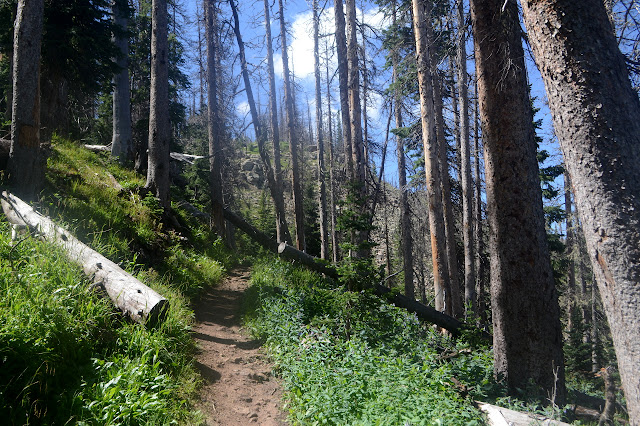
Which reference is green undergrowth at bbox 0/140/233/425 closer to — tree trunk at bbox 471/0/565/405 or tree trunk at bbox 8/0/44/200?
tree trunk at bbox 8/0/44/200

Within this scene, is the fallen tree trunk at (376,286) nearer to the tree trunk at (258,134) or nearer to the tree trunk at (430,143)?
the tree trunk at (430,143)

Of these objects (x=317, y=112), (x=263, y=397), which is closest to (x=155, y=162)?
(x=263, y=397)

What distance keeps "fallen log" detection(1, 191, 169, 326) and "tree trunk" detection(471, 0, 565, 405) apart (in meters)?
4.28

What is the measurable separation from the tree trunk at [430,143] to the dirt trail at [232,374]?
5726 millimetres

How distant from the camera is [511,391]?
4.30 m

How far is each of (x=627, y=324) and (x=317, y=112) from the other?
2555 cm

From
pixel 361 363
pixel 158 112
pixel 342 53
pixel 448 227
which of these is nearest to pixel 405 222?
pixel 448 227

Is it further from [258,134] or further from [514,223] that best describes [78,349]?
[258,134]

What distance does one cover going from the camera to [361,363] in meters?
4.00

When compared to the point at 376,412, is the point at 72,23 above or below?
above

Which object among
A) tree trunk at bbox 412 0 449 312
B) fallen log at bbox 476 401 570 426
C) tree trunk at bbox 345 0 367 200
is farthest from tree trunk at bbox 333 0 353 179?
fallen log at bbox 476 401 570 426

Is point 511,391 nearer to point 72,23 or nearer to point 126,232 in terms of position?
point 126,232

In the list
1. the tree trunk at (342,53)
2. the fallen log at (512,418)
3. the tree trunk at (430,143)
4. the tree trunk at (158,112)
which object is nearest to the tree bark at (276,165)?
the tree trunk at (342,53)

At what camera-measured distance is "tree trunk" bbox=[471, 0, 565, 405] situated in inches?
168
